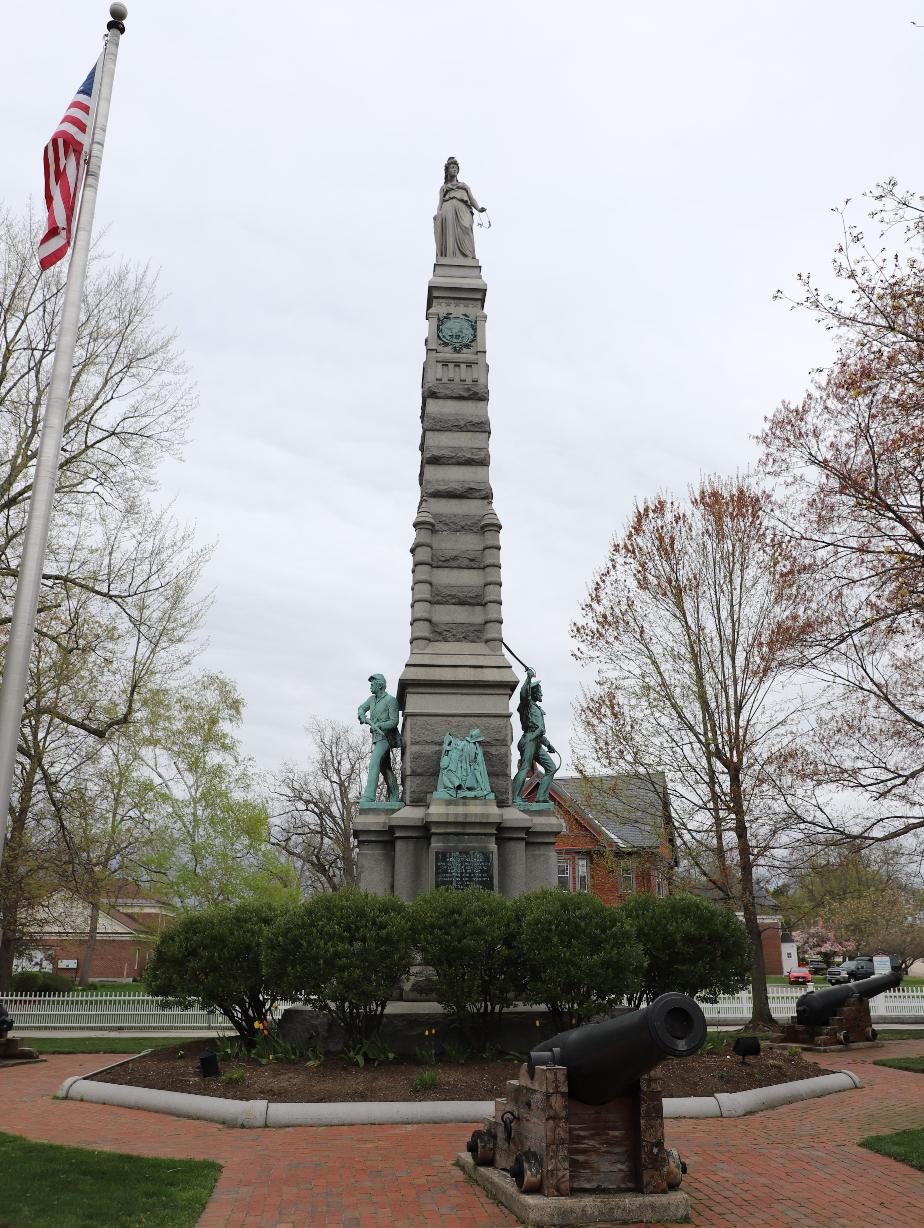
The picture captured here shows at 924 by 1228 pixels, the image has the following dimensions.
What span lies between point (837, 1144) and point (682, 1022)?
452cm

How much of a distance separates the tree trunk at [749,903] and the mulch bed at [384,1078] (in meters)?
7.13

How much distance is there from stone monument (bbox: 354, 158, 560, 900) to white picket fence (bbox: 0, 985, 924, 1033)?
432 inches

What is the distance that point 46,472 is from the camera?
27.9 ft

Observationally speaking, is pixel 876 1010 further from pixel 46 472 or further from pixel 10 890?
pixel 46 472

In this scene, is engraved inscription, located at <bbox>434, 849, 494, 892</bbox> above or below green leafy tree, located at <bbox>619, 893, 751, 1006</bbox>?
above

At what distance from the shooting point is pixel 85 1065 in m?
17.0

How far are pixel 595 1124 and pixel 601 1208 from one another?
502mm

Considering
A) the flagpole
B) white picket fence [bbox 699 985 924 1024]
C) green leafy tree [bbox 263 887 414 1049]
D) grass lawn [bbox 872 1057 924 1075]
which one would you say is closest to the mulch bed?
green leafy tree [bbox 263 887 414 1049]

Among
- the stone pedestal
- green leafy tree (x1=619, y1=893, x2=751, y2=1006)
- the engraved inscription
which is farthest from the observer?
the stone pedestal

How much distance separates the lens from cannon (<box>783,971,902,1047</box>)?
58.9ft

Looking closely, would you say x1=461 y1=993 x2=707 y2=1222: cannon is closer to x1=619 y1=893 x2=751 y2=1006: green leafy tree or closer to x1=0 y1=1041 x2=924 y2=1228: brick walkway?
x1=0 y1=1041 x2=924 y2=1228: brick walkway

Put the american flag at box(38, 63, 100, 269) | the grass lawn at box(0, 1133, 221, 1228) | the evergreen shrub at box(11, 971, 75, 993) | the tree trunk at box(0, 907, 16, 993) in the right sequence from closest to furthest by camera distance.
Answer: the grass lawn at box(0, 1133, 221, 1228) → the american flag at box(38, 63, 100, 269) → the tree trunk at box(0, 907, 16, 993) → the evergreen shrub at box(11, 971, 75, 993)

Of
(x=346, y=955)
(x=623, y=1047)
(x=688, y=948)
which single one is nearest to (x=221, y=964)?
(x=346, y=955)

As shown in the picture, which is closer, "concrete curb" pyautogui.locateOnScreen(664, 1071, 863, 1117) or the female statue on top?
"concrete curb" pyautogui.locateOnScreen(664, 1071, 863, 1117)
